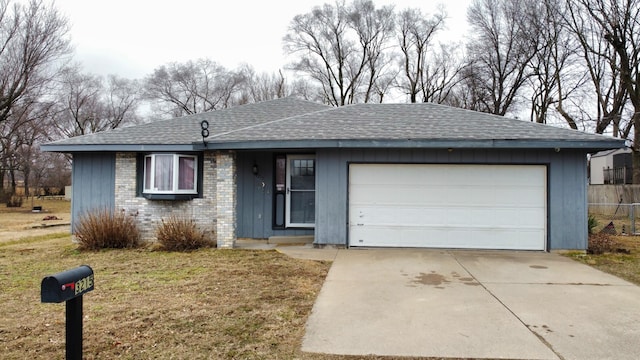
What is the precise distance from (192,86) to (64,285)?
39929 millimetres

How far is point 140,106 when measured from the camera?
42469 millimetres

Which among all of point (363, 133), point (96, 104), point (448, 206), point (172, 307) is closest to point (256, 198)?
point (363, 133)

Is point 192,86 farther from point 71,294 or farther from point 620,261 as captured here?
point 71,294

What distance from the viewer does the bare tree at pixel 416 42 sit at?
31.7m

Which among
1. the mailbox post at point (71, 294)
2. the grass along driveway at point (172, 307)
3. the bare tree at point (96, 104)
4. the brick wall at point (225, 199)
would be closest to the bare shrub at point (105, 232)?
the grass along driveway at point (172, 307)

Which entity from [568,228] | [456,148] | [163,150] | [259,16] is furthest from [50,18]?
[568,228]

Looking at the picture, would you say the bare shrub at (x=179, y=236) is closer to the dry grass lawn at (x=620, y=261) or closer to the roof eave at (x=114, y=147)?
the roof eave at (x=114, y=147)

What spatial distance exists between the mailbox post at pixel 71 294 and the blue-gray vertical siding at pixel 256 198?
7109 millimetres

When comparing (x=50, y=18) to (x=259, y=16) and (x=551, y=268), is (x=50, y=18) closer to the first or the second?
(x=259, y=16)

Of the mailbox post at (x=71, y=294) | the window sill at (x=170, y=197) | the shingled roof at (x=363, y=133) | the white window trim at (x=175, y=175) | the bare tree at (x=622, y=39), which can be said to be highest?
the bare tree at (x=622, y=39)

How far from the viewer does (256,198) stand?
986 centimetres

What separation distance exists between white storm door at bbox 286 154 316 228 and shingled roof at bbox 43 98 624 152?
996mm

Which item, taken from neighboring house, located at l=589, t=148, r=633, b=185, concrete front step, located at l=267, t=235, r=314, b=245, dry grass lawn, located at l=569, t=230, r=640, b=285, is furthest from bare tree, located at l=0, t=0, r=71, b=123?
neighboring house, located at l=589, t=148, r=633, b=185

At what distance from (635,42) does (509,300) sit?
817 inches
